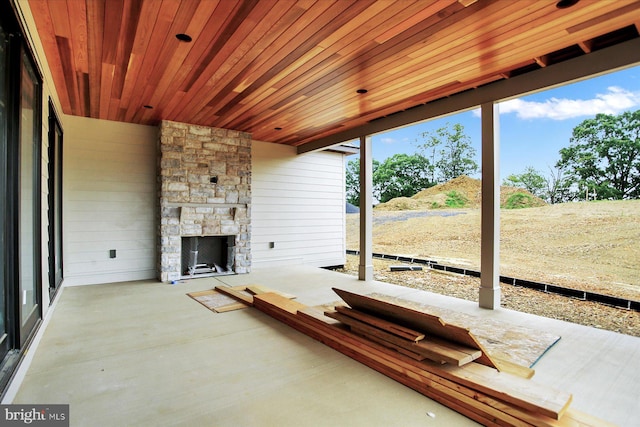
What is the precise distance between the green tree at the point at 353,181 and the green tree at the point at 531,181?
24.5 ft

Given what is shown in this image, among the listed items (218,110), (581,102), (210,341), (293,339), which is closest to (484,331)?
(293,339)

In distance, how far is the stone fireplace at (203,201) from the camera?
5.84m

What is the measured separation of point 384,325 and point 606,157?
1012 cm

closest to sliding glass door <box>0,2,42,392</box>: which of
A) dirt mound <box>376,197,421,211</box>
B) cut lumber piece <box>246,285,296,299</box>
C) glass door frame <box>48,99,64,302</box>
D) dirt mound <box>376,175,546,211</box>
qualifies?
glass door frame <box>48,99,64,302</box>

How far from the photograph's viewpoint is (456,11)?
257cm

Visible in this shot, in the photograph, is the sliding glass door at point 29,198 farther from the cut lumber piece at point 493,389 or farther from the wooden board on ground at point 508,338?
the wooden board on ground at point 508,338

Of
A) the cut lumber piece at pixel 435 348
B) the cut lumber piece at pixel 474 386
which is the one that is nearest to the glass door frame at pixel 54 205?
the cut lumber piece at pixel 474 386

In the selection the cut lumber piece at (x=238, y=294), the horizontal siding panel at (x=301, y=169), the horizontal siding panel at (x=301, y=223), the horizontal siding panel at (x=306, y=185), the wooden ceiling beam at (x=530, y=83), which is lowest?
the cut lumber piece at (x=238, y=294)

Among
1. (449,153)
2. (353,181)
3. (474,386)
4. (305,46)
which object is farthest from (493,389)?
(353,181)

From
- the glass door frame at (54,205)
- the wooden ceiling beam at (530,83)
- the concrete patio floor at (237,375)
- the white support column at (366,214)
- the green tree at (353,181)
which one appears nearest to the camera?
the concrete patio floor at (237,375)

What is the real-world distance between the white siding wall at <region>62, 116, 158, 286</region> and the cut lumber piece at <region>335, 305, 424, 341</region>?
14.9ft

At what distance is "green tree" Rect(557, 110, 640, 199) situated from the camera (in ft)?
27.3

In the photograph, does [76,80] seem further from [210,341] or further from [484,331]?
[484,331]

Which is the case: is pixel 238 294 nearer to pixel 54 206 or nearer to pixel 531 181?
pixel 54 206
